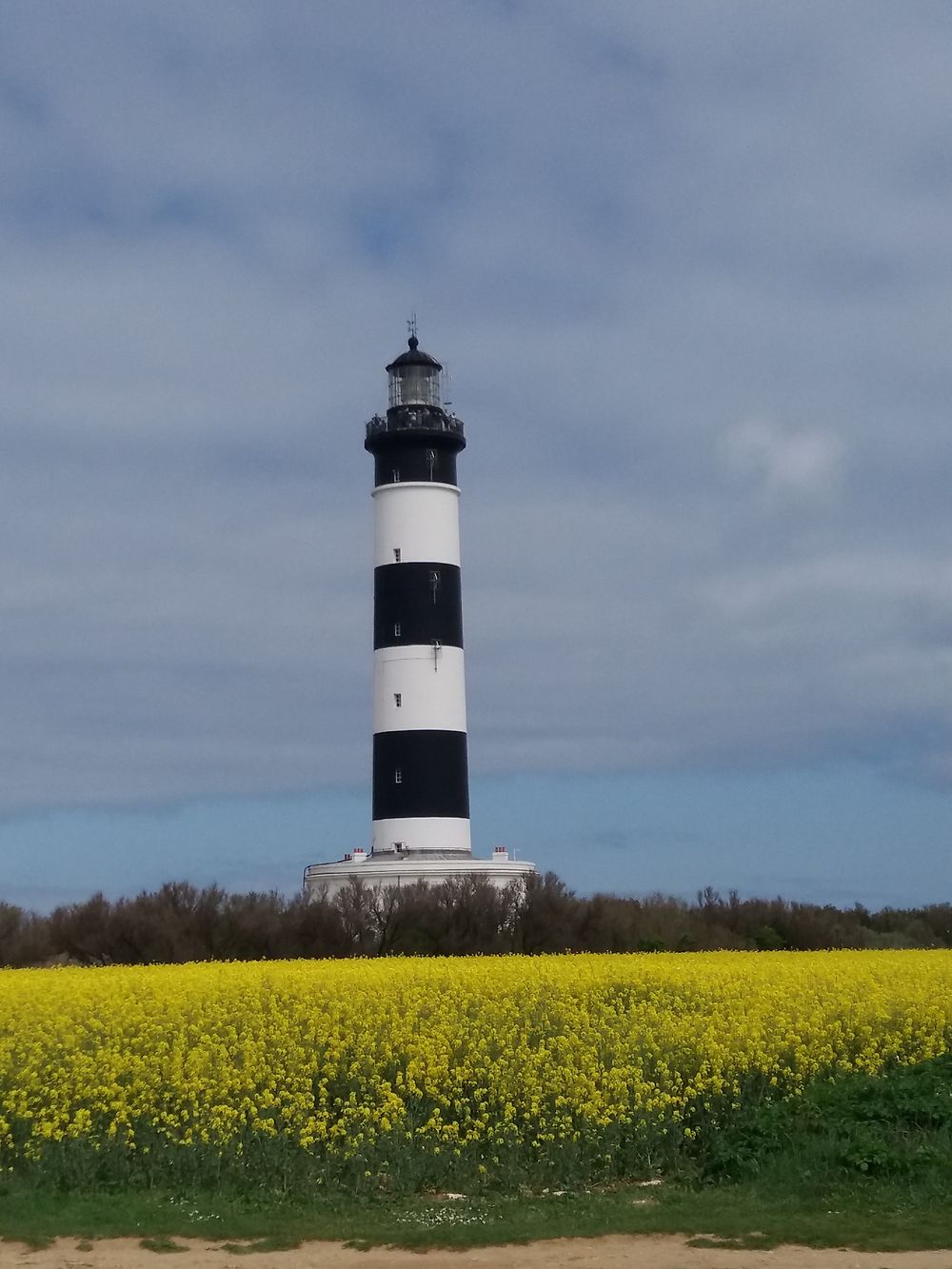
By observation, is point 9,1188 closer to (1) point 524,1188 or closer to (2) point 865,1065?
(1) point 524,1188

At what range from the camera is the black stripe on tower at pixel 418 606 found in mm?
37531

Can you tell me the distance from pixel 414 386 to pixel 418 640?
7184mm

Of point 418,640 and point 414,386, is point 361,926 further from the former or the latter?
point 414,386

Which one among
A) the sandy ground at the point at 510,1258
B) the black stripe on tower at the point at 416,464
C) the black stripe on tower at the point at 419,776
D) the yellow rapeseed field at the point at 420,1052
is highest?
the black stripe on tower at the point at 416,464

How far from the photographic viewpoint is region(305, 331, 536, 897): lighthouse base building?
120 ft

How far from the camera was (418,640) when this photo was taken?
123ft

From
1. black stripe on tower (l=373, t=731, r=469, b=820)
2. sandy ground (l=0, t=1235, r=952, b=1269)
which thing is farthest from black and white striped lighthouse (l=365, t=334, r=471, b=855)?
sandy ground (l=0, t=1235, r=952, b=1269)

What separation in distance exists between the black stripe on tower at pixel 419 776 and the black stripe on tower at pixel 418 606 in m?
2.32

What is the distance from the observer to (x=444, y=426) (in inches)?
1551

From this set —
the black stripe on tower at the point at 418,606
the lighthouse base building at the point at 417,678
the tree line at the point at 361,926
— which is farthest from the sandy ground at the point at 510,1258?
the black stripe on tower at the point at 418,606

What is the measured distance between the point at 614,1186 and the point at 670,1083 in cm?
124

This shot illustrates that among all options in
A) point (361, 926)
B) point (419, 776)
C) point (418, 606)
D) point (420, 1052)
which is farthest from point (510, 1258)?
point (418, 606)

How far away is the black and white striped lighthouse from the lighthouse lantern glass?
22.9 inches

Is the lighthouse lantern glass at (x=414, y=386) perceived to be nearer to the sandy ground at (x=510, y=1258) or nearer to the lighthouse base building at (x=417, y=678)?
the lighthouse base building at (x=417, y=678)
